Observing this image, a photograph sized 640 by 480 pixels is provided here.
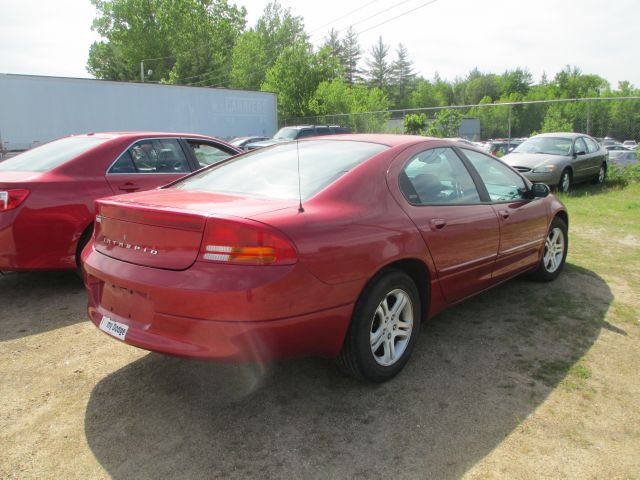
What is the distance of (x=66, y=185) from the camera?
459 centimetres

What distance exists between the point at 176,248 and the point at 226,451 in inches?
39.0

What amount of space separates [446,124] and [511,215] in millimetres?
19509

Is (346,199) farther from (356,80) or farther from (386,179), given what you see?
(356,80)

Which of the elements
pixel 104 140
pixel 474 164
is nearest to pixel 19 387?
pixel 104 140

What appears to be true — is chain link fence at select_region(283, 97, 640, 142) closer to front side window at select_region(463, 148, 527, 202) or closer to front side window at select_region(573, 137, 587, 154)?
front side window at select_region(573, 137, 587, 154)

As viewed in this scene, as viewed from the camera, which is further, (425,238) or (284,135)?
(284,135)

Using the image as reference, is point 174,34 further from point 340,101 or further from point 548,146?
point 548,146

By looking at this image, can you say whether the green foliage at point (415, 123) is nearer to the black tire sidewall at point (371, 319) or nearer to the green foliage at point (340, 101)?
the green foliage at point (340, 101)

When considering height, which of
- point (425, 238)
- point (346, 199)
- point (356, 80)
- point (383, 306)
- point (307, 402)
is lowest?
point (307, 402)

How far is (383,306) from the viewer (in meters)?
3.00

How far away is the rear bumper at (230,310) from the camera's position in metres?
2.38

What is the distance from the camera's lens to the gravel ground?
2348 millimetres

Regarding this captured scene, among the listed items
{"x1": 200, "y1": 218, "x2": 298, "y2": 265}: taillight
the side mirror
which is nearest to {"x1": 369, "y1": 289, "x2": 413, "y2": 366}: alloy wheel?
{"x1": 200, "y1": 218, "x2": 298, "y2": 265}: taillight

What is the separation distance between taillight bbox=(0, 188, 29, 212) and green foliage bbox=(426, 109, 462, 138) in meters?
19.8
